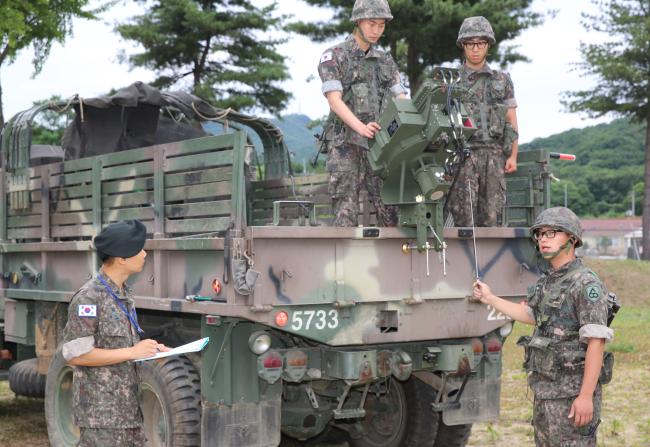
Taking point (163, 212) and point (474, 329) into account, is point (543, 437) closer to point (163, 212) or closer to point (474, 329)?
point (474, 329)

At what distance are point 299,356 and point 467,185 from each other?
1.85 meters

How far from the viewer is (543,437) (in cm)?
446

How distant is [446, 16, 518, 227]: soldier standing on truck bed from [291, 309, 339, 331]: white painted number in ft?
4.80

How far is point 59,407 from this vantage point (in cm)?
622

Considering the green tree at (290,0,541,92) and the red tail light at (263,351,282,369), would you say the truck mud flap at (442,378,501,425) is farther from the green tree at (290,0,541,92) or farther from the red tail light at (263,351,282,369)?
the green tree at (290,0,541,92)

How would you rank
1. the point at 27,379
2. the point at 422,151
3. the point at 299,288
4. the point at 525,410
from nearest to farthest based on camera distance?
the point at 299,288 < the point at 422,151 < the point at 27,379 < the point at 525,410

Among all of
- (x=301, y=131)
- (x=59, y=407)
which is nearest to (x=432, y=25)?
(x=59, y=407)

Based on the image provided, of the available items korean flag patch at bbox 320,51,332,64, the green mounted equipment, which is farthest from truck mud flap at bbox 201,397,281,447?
korean flag patch at bbox 320,51,332,64

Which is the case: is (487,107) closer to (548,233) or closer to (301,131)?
(548,233)

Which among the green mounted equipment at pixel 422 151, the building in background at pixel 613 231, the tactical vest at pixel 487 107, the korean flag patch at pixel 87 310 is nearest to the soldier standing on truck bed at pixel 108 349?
the korean flag patch at pixel 87 310

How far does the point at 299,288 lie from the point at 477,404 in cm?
159

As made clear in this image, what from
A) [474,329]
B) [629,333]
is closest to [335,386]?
[474,329]

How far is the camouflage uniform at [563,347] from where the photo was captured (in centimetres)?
434

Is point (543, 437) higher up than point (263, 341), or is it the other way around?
point (263, 341)
